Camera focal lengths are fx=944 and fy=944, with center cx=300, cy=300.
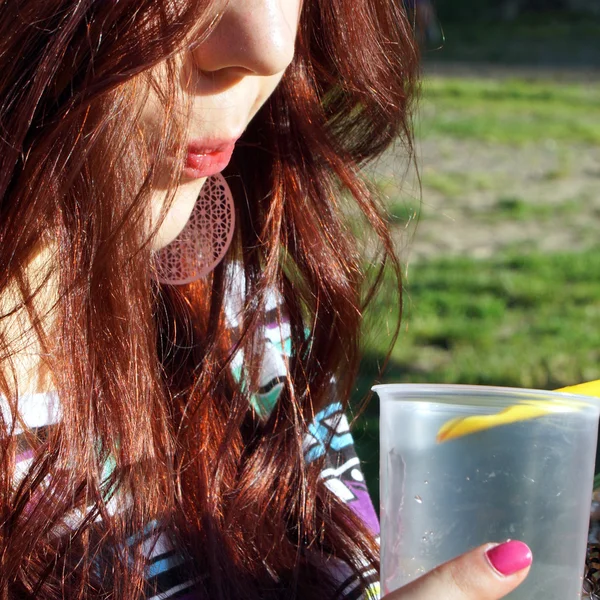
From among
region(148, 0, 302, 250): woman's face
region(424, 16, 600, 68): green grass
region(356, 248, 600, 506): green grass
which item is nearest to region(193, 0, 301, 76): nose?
region(148, 0, 302, 250): woman's face

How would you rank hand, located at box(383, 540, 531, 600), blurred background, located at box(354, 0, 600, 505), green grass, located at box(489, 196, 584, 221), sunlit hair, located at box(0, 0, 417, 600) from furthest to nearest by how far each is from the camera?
green grass, located at box(489, 196, 584, 221) → blurred background, located at box(354, 0, 600, 505) → sunlit hair, located at box(0, 0, 417, 600) → hand, located at box(383, 540, 531, 600)

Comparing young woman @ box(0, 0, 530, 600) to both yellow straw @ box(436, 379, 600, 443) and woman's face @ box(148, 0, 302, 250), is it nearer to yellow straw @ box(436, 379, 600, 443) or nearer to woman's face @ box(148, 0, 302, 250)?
woman's face @ box(148, 0, 302, 250)

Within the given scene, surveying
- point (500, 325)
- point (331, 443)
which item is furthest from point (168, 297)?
point (500, 325)

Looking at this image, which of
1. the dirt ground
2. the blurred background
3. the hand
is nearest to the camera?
the hand

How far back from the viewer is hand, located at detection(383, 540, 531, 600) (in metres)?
0.73

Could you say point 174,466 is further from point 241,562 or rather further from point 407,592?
point 407,592

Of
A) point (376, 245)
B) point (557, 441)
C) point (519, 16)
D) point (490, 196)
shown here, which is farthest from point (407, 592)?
point (519, 16)

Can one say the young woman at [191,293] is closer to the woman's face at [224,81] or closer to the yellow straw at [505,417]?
the woman's face at [224,81]

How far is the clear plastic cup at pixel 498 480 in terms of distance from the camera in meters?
0.80

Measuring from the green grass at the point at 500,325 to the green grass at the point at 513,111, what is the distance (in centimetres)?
193

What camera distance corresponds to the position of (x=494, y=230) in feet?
15.4

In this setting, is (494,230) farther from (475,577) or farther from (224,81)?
(475,577)

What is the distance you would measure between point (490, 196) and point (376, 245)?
163 inches

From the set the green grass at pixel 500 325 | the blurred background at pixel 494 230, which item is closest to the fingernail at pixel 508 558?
the blurred background at pixel 494 230
